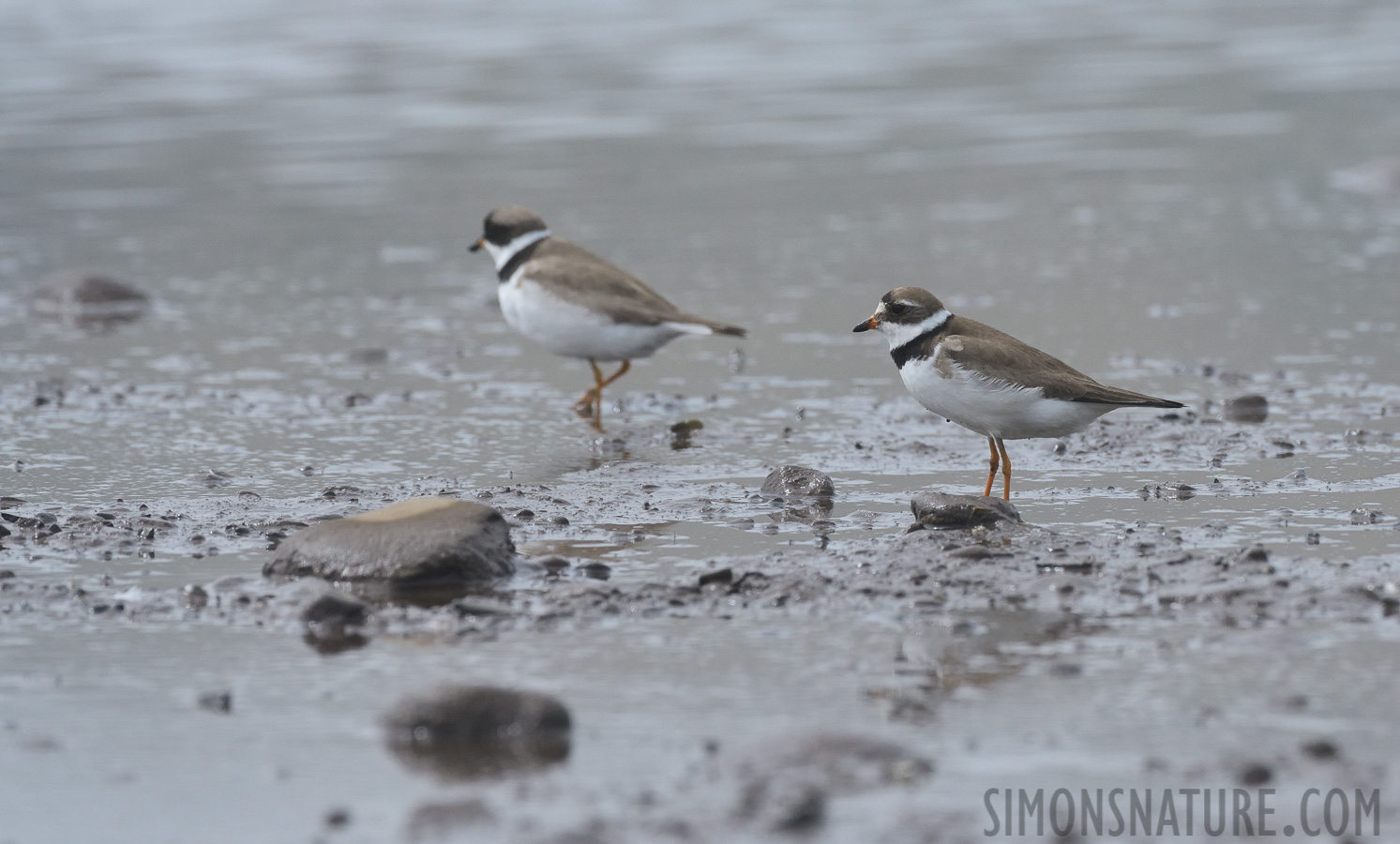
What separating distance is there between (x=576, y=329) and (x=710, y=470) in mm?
1877

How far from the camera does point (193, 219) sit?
53.2 feet

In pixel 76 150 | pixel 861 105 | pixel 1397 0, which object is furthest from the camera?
pixel 1397 0

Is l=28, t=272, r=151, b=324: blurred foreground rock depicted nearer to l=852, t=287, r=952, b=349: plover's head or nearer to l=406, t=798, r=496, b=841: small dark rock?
l=852, t=287, r=952, b=349: plover's head

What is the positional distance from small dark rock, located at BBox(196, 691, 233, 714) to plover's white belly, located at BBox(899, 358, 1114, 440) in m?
3.56

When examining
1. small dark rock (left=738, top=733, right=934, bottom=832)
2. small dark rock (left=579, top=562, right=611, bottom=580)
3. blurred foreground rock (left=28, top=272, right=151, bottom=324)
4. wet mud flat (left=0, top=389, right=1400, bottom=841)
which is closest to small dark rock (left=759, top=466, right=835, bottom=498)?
wet mud flat (left=0, top=389, right=1400, bottom=841)

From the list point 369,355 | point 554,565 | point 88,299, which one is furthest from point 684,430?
point 88,299

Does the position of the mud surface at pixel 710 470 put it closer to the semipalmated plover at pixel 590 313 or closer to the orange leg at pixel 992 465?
the orange leg at pixel 992 465

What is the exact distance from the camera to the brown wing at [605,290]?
980 cm

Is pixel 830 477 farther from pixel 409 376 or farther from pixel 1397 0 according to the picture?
pixel 1397 0

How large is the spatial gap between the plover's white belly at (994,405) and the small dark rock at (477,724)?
10.2 feet

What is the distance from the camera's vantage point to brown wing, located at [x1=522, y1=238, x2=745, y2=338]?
32.1 feet

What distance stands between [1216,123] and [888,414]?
11735 millimetres

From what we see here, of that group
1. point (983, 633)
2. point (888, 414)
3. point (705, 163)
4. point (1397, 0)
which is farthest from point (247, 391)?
point (1397, 0)

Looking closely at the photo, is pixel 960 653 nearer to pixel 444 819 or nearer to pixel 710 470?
pixel 444 819
